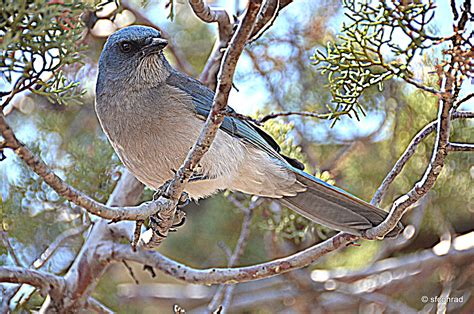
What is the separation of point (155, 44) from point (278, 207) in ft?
4.68

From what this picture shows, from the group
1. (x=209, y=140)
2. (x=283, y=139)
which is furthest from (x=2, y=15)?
(x=283, y=139)

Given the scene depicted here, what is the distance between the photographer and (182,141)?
254cm

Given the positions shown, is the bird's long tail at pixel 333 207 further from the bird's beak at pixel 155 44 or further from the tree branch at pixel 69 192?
the tree branch at pixel 69 192

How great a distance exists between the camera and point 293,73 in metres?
4.20

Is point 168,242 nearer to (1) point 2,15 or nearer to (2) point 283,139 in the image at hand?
(2) point 283,139

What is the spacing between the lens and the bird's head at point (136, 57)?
267 cm

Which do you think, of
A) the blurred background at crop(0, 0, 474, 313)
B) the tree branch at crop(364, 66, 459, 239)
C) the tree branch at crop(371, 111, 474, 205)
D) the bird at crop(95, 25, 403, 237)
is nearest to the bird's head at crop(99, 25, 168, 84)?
the bird at crop(95, 25, 403, 237)

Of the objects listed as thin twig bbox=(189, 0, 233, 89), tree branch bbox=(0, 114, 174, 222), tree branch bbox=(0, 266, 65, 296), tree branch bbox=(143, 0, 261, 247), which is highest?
thin twig bbox=(189, 0, 233, 89)

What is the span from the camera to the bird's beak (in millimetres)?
2594

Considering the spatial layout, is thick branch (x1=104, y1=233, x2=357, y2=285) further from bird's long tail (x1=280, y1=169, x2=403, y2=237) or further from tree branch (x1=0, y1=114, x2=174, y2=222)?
tree branch (x1=0, y1=114, x2=174, y2=222)

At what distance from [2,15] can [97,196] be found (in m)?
1.86

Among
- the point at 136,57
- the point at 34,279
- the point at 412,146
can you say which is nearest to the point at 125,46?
the point at 136,57

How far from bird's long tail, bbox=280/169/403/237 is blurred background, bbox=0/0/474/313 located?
1.13ft

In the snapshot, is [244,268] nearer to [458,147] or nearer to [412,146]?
[412,146]
